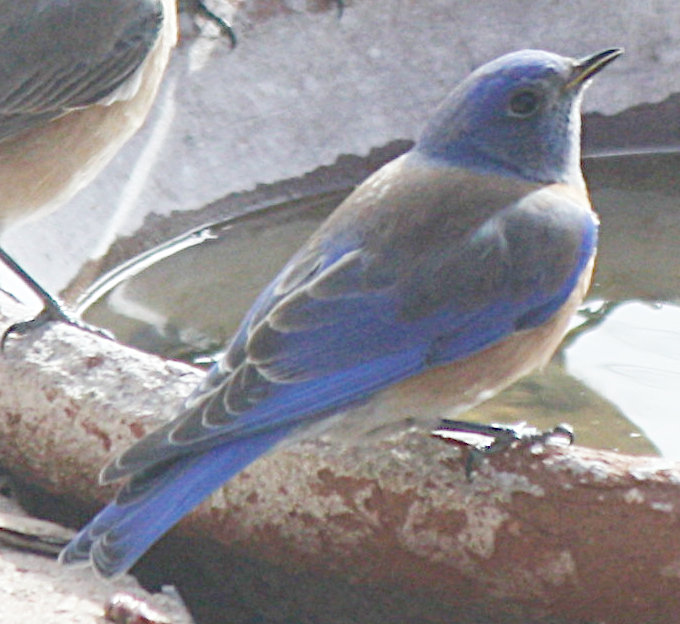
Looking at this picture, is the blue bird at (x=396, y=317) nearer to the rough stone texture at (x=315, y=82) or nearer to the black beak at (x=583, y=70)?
the black beak at (x=583, y=70)

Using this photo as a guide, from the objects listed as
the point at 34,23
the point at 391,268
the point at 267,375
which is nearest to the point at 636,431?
the point at 391,268

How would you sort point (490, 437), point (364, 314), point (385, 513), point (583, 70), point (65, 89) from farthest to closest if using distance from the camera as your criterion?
point (65, 89), point (583, 70), point (490, 437), point (364, 314), point (385, 513)

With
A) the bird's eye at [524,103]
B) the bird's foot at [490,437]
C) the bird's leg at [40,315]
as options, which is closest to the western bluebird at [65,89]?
A: the bird's leg at [40,315]

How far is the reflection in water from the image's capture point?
373 centimetres

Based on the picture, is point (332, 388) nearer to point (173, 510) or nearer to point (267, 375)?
point (267, 375)

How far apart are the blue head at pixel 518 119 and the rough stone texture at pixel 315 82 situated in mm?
1498

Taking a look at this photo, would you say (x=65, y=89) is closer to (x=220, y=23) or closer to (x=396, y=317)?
(x=220, y=23)

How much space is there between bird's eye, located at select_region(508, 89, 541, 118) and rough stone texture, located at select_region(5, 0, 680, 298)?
1586 mm

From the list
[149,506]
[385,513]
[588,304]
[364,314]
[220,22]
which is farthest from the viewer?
[220,22]

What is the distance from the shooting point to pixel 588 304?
420 cm

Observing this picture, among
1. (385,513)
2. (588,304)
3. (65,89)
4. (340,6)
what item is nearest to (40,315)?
(65,89)

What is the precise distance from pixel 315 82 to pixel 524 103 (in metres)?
1.61

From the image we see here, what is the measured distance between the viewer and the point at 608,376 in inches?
152

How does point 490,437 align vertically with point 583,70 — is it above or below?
below
